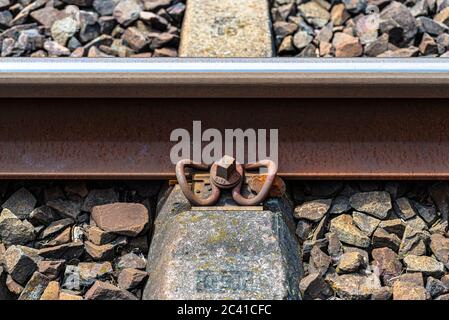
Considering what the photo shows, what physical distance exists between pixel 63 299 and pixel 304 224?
957mm

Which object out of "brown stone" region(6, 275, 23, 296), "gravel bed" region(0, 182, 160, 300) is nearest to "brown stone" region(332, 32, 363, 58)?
"gravel bed" region(0, 182, 160, 300)

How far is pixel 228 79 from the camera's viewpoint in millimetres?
2730

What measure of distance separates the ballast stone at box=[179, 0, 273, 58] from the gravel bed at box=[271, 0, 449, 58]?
150 mm

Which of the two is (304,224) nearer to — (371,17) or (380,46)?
(380,46)

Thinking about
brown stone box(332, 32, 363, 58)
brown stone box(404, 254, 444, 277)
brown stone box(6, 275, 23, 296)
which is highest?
brown stone box(332, 32, 363, 58)

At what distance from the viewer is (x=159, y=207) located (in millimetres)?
2674

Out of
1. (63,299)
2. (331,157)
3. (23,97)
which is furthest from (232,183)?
(23,97)

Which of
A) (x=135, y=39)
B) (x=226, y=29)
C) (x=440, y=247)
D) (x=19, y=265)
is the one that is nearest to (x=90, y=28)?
(x=135, y=39)

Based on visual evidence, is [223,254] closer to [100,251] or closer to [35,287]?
[100,251]

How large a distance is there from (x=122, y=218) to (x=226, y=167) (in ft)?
1.51

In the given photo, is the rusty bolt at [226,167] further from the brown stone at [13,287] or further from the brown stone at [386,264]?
the brown stone at [13,287]

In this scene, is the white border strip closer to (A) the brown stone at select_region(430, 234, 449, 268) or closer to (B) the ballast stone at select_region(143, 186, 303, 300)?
(B) the ballast stone at select_region(143, 186, 303, 300)

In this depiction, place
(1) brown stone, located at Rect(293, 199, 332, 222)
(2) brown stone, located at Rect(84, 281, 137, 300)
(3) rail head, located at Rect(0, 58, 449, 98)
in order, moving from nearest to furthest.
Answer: (2) brown stone, located at Rect(84, 281, 137, 300) < (1) brown stone, located at Rect(293, 199, 332, 222) < (3) rail head, located at Rect(0, 58, 449, 98)

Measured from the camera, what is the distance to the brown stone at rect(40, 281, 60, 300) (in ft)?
7.54
